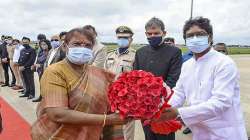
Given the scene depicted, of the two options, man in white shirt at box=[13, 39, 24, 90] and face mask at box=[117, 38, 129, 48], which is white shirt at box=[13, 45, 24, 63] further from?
face mask at box=[117, 38, 129, 48]

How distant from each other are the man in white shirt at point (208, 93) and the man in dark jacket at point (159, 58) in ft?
5.26

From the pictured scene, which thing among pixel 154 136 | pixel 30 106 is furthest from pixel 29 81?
pixel 154 136

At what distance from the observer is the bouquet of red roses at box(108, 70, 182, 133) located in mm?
2535

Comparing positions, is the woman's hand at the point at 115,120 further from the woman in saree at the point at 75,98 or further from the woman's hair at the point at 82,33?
the woman's hair at the point at 82,33

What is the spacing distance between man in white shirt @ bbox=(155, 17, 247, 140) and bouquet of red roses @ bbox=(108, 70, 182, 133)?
0.93ft

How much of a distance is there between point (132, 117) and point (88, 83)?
50cm

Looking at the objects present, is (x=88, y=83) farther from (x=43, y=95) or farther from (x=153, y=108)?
(x=153, y=108)

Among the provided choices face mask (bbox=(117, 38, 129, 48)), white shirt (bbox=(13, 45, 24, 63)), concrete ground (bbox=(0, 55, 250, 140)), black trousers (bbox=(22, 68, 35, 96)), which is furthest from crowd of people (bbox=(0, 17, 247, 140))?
white shirt (bbox=(13, 45, 24, 63))

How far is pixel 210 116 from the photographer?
9.92 feet

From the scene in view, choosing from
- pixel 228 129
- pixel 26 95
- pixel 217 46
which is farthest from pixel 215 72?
pixel 26 95

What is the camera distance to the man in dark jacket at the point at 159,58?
502 cm

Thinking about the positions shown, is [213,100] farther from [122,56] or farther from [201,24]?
[122,56]

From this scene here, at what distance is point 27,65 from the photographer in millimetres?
12898

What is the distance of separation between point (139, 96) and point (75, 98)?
54 cm
